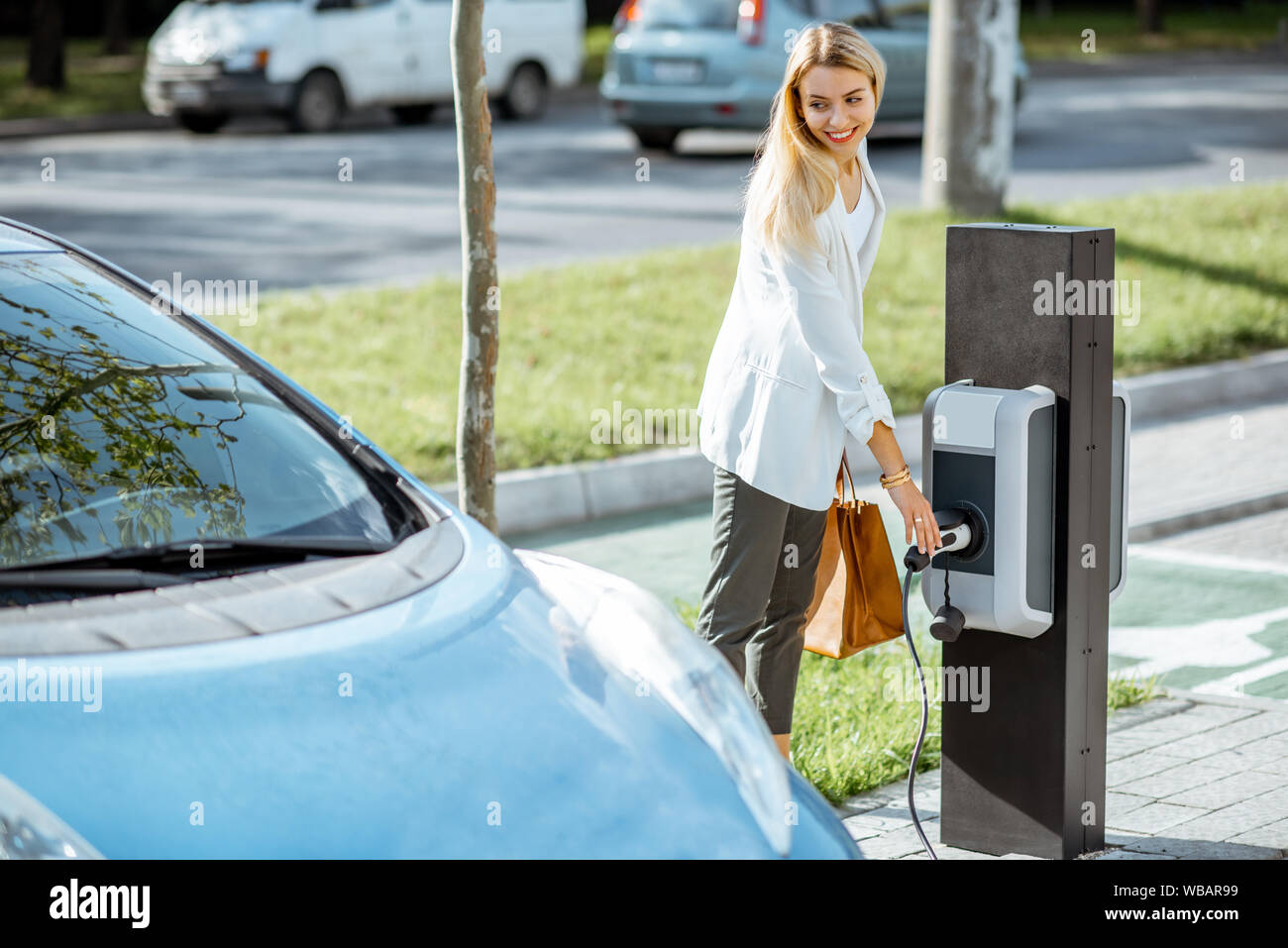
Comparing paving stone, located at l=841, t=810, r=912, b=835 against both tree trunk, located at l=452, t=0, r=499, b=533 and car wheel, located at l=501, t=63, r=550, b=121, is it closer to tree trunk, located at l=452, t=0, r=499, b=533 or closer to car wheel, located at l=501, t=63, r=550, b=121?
tree trunk, located at l=452, t=0, r=499, b=533

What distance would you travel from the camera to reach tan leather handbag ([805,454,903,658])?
3941mm

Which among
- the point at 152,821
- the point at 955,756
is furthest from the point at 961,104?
the point at 152,821

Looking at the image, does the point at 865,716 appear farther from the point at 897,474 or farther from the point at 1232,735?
the point at 897,474

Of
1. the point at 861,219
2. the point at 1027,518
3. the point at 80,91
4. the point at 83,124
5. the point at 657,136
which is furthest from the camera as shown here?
the point at 80,91

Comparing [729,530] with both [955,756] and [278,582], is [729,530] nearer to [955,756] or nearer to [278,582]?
[955,756]

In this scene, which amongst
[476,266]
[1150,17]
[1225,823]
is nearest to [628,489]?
[476,266]

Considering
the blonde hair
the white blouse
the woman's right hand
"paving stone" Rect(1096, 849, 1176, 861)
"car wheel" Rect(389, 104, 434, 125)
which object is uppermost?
"car wheel" Rect(389, 104, 434, 125)

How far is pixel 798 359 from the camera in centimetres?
371

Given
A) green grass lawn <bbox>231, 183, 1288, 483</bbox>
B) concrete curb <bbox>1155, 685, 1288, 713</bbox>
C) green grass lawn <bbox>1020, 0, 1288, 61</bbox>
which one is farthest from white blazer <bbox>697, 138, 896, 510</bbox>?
green grass lawn <bbox>1020, 0, 1288, 61</bbox>

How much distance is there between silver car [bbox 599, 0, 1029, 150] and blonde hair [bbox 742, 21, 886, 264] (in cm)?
1273

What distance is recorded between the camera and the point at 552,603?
2.87 metres

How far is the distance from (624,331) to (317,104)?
11657 millimetres

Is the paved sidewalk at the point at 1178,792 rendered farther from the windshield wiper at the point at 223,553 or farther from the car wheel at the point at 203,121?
the car wheel at the point at 203,121
